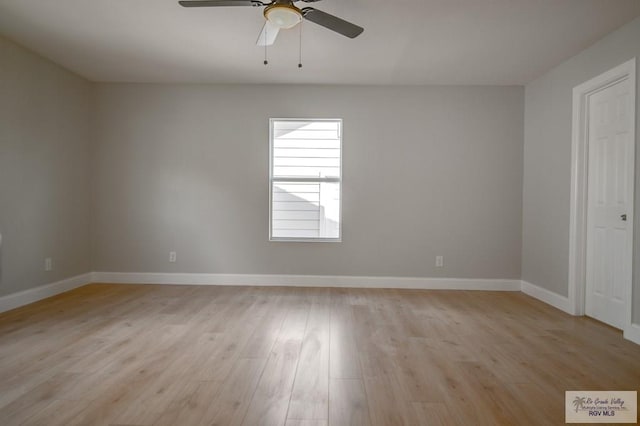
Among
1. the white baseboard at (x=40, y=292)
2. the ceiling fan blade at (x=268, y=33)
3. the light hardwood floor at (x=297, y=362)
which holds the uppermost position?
the ceiling fan blade at (x=268, y=33)

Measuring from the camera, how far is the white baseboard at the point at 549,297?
149 inches

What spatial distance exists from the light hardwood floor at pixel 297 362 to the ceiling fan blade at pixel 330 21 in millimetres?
2258

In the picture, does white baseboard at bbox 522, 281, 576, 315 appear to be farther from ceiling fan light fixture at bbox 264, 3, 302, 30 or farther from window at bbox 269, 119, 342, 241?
ceiling fan light fixture at bbox 264, 3, 302, 30

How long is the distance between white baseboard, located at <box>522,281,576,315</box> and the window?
7.86 ft

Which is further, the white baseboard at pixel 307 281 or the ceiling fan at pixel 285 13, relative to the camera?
the white baseboard at pixel 307 281

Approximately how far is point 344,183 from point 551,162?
2.34 m

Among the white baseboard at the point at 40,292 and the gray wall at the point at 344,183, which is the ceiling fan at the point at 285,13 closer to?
the gray wall at the point at 344,183

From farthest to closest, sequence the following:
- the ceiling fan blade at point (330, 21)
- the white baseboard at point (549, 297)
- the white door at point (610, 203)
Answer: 1. the white baseboard at point (549, 297)
2. the white door at point (610, 203)
3. the ceiling fan blade at point (330, 21)

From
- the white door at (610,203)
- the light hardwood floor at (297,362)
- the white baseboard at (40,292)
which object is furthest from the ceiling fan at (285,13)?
the white baseboard at (40,292)

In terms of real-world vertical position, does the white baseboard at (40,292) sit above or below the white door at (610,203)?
below

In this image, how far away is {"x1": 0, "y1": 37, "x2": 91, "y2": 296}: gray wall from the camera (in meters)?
3.62

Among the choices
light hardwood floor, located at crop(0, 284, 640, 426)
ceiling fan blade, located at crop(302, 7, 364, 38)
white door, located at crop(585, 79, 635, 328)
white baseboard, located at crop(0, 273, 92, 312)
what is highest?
ceiling fan blade, located at crop(302, 7, 364, 38)

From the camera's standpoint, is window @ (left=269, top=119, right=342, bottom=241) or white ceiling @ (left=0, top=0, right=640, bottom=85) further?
window @ (left=269, top=119, right=342, bottom=241)

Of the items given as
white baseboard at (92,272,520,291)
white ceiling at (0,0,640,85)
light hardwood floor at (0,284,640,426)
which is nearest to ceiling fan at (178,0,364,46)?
white ceiling at (0,0,640,85)
